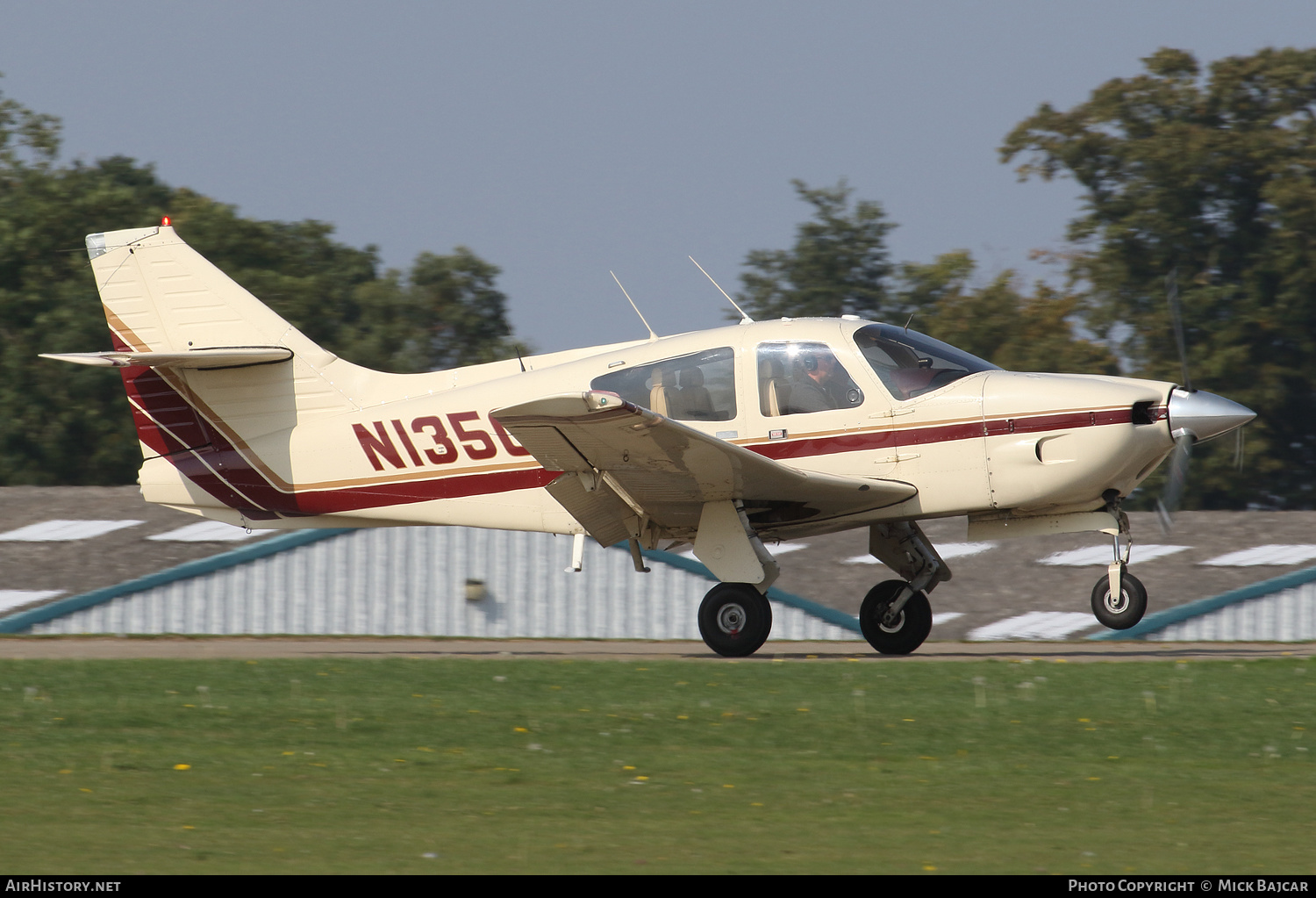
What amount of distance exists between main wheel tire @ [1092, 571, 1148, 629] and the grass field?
808 mm

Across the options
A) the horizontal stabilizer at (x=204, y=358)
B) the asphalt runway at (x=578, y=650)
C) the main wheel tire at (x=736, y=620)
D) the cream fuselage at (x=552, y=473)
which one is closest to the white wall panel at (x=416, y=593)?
the asphalt runway at (x=578, y=650)

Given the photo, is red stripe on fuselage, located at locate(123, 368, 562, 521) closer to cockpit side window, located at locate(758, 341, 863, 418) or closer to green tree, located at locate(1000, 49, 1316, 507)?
cockpit side window, located at locate(758, 341, 863, 418)

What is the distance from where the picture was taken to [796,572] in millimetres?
17969

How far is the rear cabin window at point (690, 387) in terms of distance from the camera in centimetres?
1166

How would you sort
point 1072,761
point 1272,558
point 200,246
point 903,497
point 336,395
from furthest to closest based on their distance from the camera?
point 200,246
point 1272,558
point 336,395
point 903,497
point 1072,761

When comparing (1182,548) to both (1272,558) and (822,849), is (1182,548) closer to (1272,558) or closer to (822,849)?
(1272,558)

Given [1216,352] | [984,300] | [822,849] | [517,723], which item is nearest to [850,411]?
[517,723]

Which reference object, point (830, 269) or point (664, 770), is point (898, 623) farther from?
point (830, 269)

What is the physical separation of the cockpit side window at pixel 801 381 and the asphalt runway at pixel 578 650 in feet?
6.58

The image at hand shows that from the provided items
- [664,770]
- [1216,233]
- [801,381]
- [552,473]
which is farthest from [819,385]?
[1216,233]

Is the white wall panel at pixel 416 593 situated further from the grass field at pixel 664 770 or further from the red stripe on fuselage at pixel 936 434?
the grass field at pixel 664 770

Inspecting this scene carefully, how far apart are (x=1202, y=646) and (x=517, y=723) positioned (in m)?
8.41

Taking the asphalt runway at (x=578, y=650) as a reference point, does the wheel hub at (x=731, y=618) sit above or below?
above

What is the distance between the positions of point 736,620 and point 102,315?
25774mm
